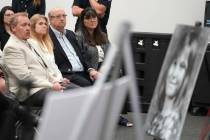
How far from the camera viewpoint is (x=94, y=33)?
4949 millimetres

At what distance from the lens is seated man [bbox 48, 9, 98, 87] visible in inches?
177

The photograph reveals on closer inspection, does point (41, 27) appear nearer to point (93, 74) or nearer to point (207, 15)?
point (93, 74)

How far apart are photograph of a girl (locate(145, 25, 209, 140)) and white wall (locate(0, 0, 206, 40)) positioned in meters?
4.39

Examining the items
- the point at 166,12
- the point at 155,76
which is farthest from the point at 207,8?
the point at 155,76

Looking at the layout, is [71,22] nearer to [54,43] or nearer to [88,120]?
[54,43]

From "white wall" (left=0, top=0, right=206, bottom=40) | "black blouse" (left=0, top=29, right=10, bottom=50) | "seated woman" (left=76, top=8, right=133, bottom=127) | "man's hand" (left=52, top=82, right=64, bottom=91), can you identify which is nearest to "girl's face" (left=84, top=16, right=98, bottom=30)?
"seated woman" (left=76, top=8, right=133, bottom=127)

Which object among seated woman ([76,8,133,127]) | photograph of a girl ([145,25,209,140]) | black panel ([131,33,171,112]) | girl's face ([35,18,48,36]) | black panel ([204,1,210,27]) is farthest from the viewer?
black panel ([204,1,210,27])

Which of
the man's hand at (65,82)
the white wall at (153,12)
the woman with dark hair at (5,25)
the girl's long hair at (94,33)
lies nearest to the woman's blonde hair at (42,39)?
the man's hand at (65,82)

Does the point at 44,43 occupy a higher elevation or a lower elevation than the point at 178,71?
lower

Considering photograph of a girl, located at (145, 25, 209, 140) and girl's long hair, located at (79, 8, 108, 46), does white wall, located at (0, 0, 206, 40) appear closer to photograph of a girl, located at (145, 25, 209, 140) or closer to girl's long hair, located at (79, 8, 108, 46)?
girl's long hair, located at (79, 8, 108, 46)

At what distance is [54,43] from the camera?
14.8 ft

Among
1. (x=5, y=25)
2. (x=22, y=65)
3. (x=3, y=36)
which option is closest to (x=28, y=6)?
(x=5, y=25)

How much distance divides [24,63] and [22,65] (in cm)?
4

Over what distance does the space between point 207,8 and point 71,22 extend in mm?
1819
